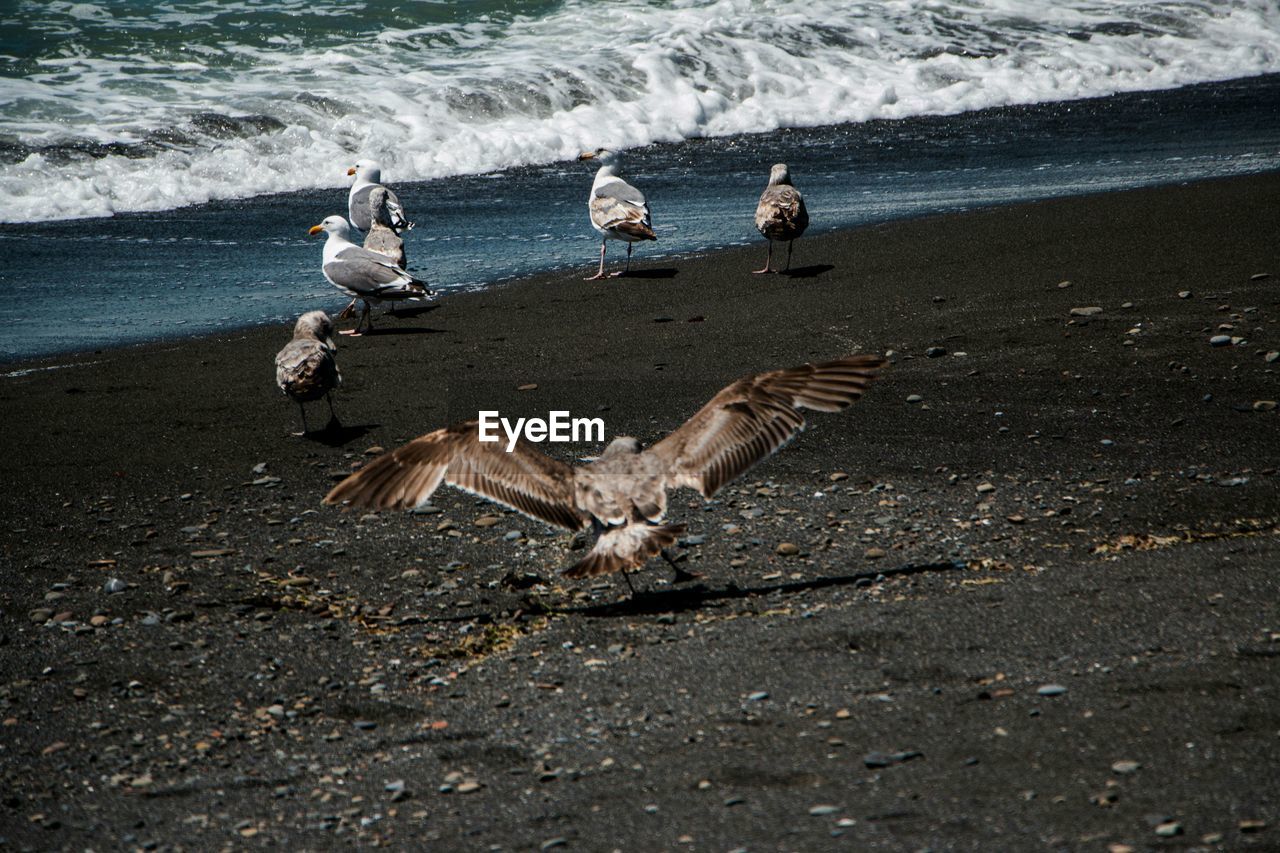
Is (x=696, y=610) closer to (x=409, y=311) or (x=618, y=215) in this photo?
(x=409, y=311)

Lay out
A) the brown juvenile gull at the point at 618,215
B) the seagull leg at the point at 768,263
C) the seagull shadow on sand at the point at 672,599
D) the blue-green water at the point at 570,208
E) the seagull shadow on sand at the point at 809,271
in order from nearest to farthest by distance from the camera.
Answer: the seagull shadow on sand at the point at 672,599, the blue-green water at the point at 570,208, the seagull shadow on sand at the point at 809,271, the seagull leg at the point at 768,263, the brown juvenile gull at the point at 618,215

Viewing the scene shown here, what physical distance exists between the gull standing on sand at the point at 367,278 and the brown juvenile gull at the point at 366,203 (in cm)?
149

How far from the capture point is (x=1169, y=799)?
348cm

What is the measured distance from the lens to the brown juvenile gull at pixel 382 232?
35.6ft

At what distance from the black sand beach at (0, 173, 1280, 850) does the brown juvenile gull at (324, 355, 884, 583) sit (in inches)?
16.8

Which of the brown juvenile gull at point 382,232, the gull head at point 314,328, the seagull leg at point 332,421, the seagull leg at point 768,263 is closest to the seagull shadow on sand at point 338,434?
the seagull leg at point 332,421

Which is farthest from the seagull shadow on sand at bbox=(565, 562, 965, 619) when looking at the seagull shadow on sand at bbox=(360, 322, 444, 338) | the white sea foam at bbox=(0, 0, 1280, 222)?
the white sea foam at bbox=(0, 0, 1280, 222)

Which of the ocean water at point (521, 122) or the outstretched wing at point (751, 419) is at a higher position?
the ocean water at point (521, 122)

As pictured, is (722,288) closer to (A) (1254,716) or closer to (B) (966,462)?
(B) (966,462)

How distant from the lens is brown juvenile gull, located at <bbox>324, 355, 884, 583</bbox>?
17.4 feet

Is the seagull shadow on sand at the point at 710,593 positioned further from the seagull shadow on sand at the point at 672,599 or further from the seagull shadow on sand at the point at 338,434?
the seagull shadow on sand at the point at 338,434

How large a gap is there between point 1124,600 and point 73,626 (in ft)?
13.3

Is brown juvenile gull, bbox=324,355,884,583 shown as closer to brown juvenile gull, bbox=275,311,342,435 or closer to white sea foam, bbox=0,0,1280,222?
brown juvenile gull, bbox=275,311,342,435

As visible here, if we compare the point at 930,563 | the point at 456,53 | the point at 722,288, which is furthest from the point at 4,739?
the point at 456,53
